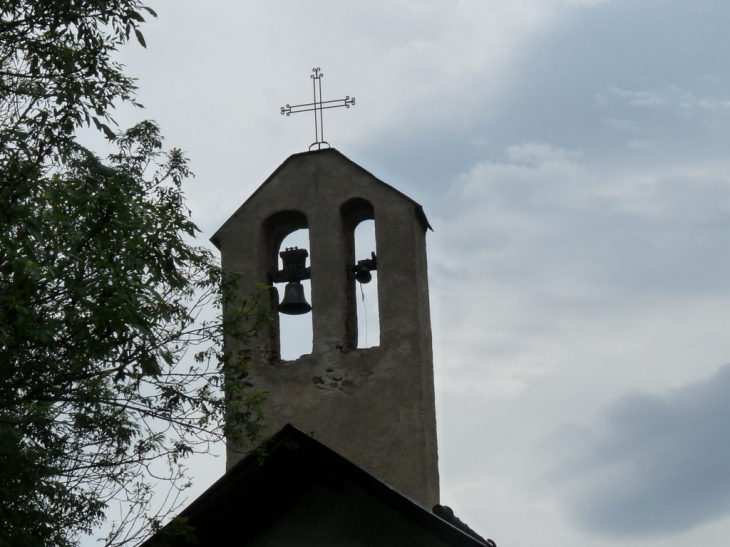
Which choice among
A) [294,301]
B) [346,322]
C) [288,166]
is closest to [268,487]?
[346,322]

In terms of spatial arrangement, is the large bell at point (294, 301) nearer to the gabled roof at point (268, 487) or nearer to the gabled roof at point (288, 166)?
the gabled roof at point (288, 166)

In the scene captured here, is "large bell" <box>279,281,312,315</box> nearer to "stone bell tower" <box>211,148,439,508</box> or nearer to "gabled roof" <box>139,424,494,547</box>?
"stone bell tower" <box>211,148,439,508</box>

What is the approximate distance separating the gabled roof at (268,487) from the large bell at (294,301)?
107 inches

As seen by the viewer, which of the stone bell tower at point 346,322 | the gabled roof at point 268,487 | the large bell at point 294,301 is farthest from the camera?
the large bell at point 294,301

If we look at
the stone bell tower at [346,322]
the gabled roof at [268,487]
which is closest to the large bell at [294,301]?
the stone bell tower at [346,322]

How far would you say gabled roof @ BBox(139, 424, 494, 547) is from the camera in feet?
31.4

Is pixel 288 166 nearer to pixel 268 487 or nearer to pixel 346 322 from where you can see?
pixel 346 322

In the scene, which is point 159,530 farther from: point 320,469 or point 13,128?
point 13,128

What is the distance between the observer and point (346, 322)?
1223cm

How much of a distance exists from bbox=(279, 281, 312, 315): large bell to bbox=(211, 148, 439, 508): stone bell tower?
107mm

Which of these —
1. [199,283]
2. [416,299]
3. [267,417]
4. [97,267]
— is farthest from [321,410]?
[97,267]

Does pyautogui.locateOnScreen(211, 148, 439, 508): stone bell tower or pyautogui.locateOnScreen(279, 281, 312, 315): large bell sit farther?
pyautogui.locateOnScreen(279, 281, 312, 315): large bell

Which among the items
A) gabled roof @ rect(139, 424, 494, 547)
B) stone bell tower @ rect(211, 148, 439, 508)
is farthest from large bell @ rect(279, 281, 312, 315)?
gabled roof @ rect(139, 424, 494, 547)

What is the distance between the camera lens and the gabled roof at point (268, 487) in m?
9.58
